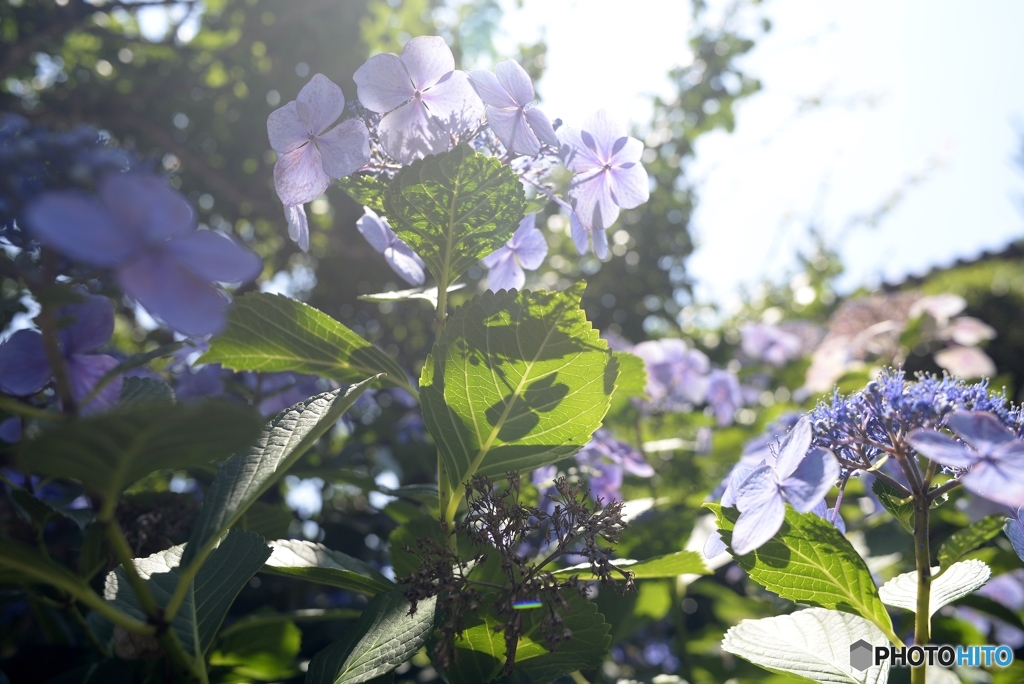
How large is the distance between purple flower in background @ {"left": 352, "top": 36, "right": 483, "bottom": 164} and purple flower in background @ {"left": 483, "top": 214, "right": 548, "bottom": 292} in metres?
0.29

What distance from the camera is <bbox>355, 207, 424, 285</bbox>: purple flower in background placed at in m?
1.24

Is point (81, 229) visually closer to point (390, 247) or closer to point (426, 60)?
point (426, 60)

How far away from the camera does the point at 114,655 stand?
109 cm

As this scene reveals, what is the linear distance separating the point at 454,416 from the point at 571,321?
Result: 0.73ft

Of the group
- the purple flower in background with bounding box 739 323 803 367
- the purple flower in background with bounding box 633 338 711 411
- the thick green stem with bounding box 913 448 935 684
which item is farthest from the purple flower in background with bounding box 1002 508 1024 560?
the purple flower in background with bounding box 739 323 803 367

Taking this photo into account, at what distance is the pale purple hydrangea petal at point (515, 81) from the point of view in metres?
1.00

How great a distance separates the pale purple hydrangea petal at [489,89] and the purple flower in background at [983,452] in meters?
0.73

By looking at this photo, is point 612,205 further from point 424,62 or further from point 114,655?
point 114,655

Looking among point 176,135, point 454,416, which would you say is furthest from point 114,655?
point 176,135

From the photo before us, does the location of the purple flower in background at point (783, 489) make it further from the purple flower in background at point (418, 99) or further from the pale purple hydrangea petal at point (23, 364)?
the pale purple hydrangea petal at point (23, 364)

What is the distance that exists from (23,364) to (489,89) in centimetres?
74

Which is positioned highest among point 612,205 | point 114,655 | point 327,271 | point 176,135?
point 176,135

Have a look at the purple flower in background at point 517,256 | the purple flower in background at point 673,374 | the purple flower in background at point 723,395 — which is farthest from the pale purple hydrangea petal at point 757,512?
the purple flower in background at point 723,395

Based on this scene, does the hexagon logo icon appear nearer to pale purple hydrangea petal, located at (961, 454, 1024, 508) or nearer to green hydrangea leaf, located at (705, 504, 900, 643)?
green hydrangea leaf, located at (705, 504, 900, 643)
